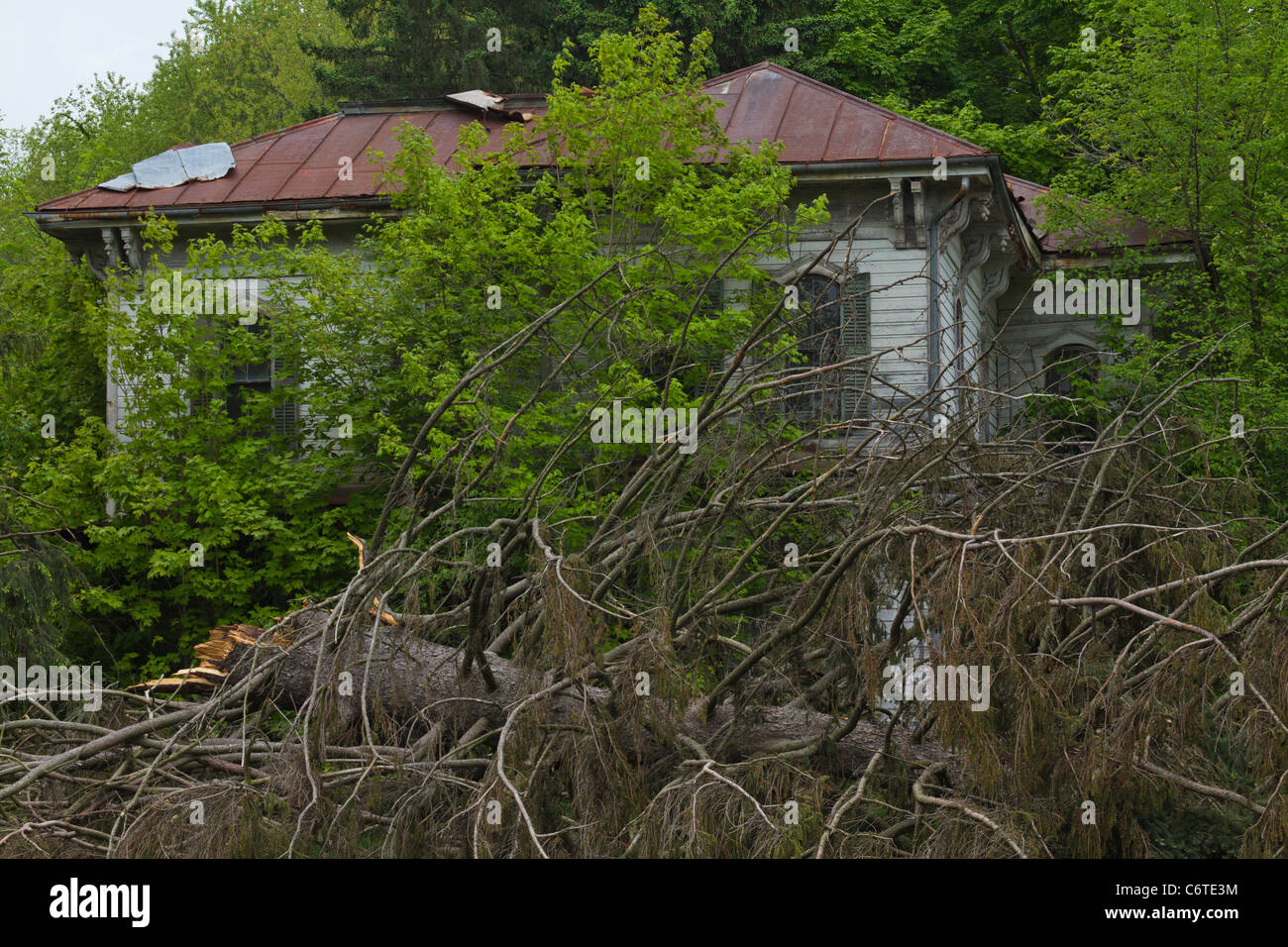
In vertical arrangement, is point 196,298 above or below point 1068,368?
above

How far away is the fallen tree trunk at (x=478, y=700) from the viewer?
19.5ft

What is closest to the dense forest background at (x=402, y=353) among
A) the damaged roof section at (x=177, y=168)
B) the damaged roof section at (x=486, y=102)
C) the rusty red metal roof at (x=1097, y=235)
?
the rusty red metal roof at (x=1097, y=235)

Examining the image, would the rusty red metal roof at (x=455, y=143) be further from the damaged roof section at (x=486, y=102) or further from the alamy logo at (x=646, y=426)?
the alamy logo at (x=646, y=426)

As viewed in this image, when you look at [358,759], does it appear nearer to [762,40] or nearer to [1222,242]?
[1222,242]

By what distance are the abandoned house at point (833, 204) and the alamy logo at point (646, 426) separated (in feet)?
14.2

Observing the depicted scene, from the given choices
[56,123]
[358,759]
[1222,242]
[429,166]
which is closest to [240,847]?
[358,759]

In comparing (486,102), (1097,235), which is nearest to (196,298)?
(486,102)

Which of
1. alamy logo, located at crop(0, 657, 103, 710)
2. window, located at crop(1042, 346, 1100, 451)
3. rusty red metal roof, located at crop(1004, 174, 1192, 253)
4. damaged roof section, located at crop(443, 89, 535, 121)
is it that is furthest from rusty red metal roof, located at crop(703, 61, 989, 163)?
alamy logo, located at crop(0, 657, 103, 710)

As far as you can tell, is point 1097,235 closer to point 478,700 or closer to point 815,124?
point 815,124

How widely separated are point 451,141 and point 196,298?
4.39m

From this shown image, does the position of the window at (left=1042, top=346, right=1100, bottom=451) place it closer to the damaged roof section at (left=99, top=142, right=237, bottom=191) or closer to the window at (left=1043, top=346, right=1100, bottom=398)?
the window at (left=1043, top=346, right=1100, bottom=398)

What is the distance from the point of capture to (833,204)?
550 inches

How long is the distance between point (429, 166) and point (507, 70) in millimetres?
13950

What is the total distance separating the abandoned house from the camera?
43.6 feet
